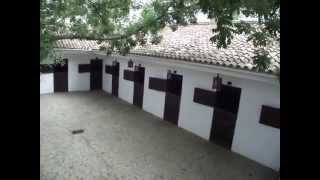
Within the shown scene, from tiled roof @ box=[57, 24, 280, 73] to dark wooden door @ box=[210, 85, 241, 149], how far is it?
42.7 inches

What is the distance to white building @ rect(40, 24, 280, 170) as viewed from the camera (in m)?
8.43

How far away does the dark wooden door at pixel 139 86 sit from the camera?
553 inches

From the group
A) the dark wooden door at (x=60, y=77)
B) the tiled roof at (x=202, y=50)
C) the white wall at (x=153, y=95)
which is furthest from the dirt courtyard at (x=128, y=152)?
the dark wooden door at (x=60, y=77)

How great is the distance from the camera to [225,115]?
382 inches

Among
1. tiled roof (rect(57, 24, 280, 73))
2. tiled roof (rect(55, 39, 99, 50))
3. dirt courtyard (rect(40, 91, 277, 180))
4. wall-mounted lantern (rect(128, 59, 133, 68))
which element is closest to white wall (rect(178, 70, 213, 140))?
dirt courtyard (rect(40, 91, 277, 180))

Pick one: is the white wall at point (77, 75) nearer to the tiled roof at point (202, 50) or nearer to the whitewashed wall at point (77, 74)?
the whitewashed wall at point (77, 74)

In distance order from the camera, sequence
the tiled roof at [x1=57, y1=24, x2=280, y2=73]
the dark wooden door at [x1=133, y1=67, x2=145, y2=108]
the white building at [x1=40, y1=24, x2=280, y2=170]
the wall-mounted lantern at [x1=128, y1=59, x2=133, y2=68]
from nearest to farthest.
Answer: the white building at [x1=40, y1=24, x2=280, y2=170] < the tiled roof at [x1=57, y1=24, x2=280, y2=73] < the dark wooden door at [x1=133, y1=67, x2=145, y2=108] < the wall-mounted lantern at [x1=128, y1=59, x2=133, y2=68]

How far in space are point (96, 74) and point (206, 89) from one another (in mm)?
9739

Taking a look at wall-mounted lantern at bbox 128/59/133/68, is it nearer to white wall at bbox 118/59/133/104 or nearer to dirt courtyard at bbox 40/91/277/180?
white wall at bbox 118/59/133/104

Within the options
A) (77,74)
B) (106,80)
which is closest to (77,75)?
(77,74)
